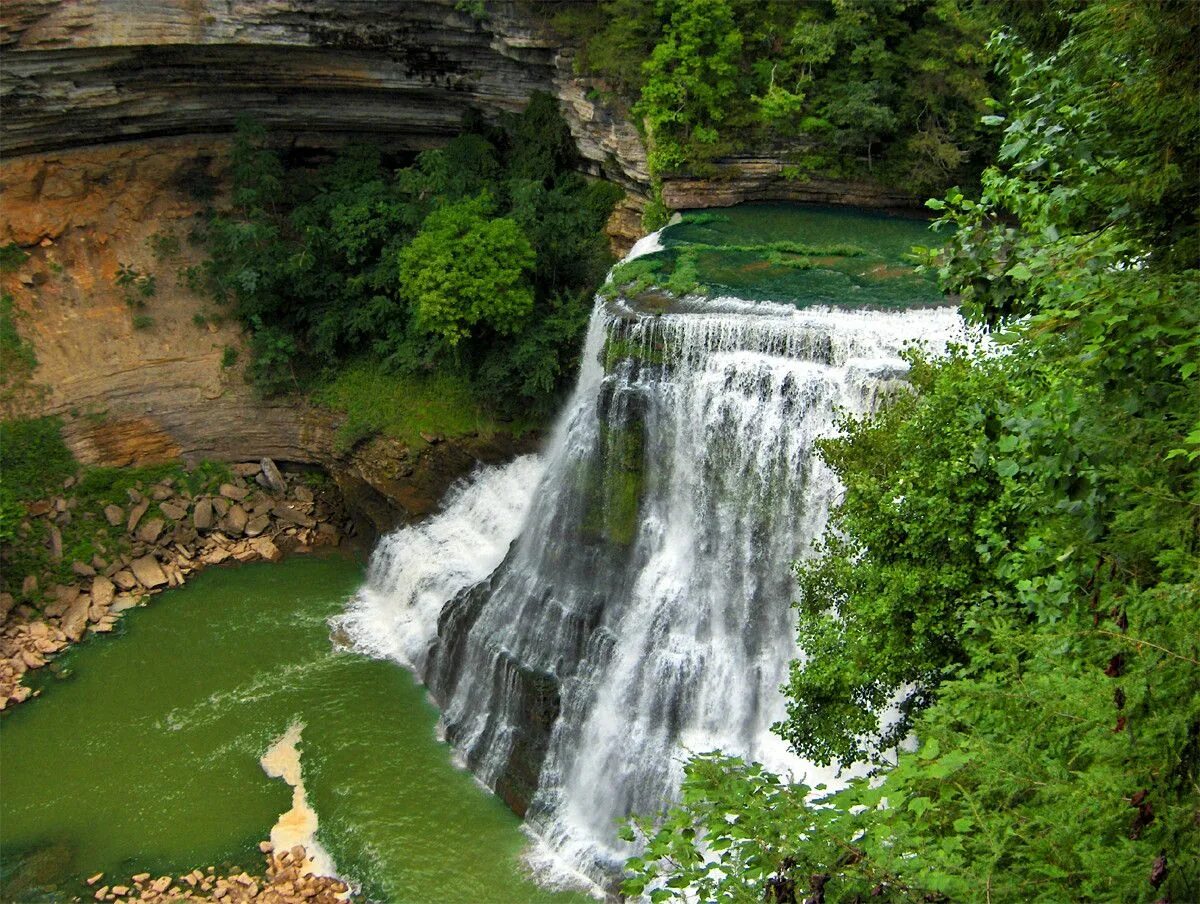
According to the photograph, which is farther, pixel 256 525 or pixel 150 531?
pixel 256 525

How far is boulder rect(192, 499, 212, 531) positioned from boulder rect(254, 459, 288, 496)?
50.2 inches

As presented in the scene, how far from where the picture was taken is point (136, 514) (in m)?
20.9

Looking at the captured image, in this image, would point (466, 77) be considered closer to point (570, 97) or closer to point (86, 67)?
point (570, 97)

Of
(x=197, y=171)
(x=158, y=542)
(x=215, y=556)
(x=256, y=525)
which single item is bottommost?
(x=215, y=556)

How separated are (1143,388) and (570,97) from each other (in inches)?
747

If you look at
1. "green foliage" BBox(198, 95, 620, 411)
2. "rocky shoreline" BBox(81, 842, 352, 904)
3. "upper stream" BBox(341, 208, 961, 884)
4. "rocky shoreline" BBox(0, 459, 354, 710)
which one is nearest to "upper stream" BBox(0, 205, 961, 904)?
"upper stream" BBox(341, 208, 961, 884)

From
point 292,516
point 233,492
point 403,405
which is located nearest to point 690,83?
point 403,405

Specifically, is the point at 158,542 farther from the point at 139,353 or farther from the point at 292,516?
the point at 139,353

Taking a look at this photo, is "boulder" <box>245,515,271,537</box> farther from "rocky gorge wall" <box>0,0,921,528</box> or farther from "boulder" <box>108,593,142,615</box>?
"boulder" <box>108,593,142,615</box>

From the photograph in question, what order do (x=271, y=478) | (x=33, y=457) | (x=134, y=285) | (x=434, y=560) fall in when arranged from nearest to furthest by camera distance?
(x=434, y=560) → (x=33, y=457) → (x=271, y=478) → (x=134, y=285)

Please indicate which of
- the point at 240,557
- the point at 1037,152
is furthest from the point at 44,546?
the point at 1037,152

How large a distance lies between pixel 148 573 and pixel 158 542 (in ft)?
2.58

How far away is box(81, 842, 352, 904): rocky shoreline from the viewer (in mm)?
13547

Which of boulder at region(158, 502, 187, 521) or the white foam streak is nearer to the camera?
the white foam streak
